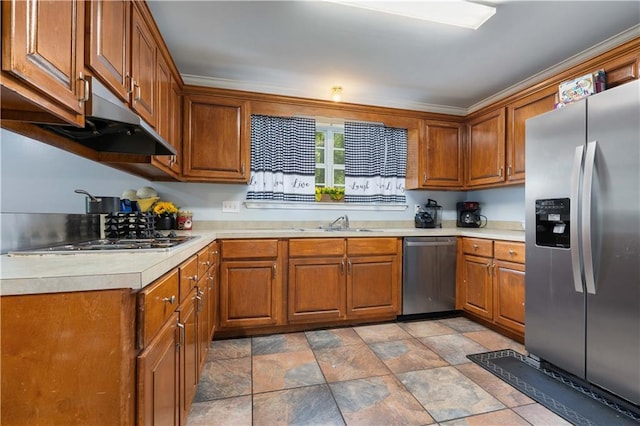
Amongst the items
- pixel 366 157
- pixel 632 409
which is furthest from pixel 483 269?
pixel 366 157

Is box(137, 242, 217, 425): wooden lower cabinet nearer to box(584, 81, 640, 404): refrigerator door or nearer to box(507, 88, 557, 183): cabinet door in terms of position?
box(584, 81, 640, 404): refrigerator door

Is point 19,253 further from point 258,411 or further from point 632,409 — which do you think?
point 632,409

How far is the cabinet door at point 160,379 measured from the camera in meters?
0.84

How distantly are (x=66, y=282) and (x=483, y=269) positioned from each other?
296cm

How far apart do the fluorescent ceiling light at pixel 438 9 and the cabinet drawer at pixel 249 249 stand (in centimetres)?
179

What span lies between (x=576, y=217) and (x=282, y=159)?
236 cm

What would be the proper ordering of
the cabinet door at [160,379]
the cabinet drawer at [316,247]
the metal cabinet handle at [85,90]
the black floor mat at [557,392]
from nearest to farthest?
the cabinet door at [160,379] < the metal cabinet handle at [85,90] < the black floor mat at [557,392] < the cabinet drawer at [316,247]

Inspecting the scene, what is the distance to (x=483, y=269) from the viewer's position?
2758 millimetres

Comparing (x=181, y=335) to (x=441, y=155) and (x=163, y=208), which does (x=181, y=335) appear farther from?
(x=441, y=155)

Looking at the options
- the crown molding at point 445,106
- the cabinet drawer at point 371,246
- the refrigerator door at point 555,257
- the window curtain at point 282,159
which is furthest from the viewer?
the window curtain at point 282,159

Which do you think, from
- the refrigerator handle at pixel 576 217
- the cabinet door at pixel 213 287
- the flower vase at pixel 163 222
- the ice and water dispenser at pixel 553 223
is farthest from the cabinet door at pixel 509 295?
the flower vase at pixel 163 222

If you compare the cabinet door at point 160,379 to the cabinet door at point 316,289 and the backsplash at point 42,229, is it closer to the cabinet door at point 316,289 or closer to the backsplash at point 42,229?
the backsplash at point 42,229

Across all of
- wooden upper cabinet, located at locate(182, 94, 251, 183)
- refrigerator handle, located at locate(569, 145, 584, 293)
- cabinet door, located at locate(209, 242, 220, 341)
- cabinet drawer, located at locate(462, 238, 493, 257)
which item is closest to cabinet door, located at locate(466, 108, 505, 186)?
cabinet drawer, located at locate(462, 238, 493, 257)

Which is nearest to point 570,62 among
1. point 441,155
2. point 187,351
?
point 441,155
